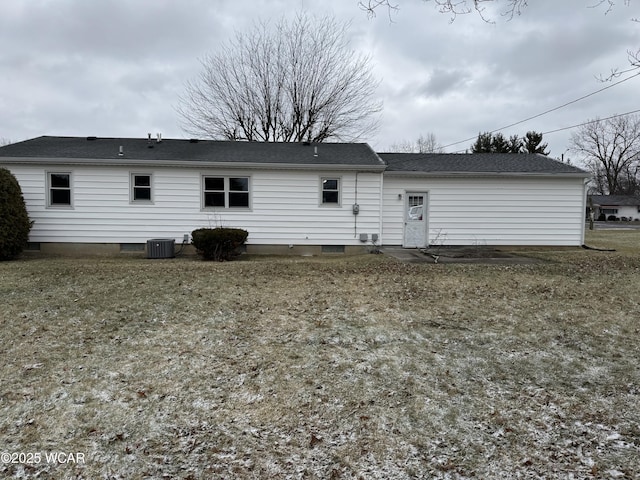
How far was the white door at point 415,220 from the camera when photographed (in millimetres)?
12945

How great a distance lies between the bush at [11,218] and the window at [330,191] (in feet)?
28.0

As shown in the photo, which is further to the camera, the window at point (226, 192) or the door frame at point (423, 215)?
the door frame at point (423, 215)

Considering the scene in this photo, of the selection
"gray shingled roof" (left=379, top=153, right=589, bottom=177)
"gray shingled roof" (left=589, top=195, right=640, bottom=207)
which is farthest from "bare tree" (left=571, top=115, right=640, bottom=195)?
"gray shingled roof" (left=379, top=153, right=589, bottom=177)

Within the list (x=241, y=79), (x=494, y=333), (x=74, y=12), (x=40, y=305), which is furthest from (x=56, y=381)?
(x=241, y=79)

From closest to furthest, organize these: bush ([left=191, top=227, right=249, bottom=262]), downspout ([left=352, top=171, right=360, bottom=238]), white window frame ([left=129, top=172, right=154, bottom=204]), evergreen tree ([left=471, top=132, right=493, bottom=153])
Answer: bush ([left=191, top=227, right=249, bottom=262]) → white window frame ([left=129, top=172, right=154, bottom=204]) → downspout ([left=352, top=171, right=360, bottom=238]) → evergreen tree ([left=471, top=132, right=493, bottom=153])

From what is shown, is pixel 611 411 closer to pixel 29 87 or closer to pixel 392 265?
pixel 392 265

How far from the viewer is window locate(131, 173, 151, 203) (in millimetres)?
11523

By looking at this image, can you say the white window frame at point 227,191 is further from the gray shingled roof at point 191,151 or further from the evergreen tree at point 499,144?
the evergreen tree at point 499,144

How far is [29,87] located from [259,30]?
12.1 meters

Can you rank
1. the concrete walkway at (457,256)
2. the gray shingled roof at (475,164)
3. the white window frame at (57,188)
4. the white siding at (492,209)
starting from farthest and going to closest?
the white siding at (492,209), the gray shingled roof at (475,164), the white window frame at (57,188), the concrete walkway at (457,256)

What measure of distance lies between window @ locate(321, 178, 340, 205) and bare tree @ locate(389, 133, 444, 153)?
33.0 metres

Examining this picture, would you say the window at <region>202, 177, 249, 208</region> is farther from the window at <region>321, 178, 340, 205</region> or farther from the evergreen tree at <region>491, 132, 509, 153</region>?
the evergreen tree at <region>491, 132, 509, 153</region>

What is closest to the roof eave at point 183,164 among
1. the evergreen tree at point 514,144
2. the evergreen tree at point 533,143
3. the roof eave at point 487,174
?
the roof eave at point 487,174

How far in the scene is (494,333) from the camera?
4770 mm
